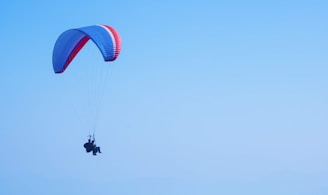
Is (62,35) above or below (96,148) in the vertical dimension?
above

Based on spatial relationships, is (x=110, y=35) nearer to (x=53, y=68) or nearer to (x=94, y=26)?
(x=94, y=26)

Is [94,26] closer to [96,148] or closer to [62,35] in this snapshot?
[62,35]

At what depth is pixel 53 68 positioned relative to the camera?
211ft

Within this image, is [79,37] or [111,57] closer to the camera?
[111,57]

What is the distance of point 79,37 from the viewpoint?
208 feet

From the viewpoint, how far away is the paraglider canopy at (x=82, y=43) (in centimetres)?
5941

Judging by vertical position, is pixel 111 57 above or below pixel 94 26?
below

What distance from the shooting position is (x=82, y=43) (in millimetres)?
64562

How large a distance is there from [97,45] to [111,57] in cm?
125

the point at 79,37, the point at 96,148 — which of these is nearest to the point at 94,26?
the point at 79,37

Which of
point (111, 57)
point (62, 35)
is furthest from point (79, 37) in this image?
point (111, 57)

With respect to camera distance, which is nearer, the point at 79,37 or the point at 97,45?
the point at 97,45

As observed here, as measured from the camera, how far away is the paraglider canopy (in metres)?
59.4

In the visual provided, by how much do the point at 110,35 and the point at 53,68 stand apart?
606cm
